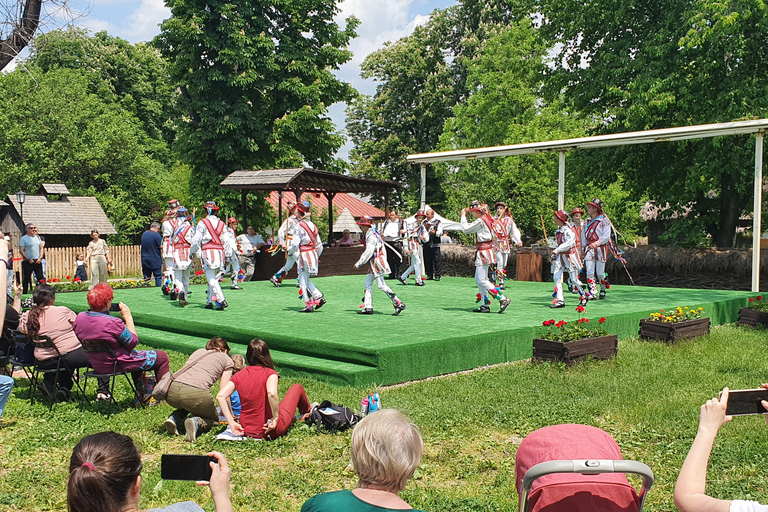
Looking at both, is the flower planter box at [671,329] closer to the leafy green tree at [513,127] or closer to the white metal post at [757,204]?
the white metal post at [757,204]

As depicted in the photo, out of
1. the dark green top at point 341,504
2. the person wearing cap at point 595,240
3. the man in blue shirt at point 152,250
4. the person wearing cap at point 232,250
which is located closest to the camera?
the dark green top at point 341,504

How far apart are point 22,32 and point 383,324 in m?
5.84

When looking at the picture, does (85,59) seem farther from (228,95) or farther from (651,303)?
(651,303)

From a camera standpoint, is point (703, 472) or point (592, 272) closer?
point (703, 472)

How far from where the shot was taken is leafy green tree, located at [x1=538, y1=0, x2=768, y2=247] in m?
19.0

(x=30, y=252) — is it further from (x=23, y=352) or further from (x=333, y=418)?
(x=333, y=418)

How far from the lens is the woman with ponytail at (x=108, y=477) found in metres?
2.34

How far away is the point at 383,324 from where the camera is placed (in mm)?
10547

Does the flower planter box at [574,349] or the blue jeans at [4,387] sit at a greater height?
the blue jeans at [4,387]

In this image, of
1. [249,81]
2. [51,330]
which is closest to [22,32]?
[51,330]

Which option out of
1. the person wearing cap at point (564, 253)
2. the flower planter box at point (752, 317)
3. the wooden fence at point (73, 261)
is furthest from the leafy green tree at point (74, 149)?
the flower planter box at point (752, 317)

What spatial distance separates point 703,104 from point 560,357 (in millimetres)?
13842

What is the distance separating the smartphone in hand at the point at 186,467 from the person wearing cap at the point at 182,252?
11804mm

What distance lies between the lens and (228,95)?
96.3 feet
